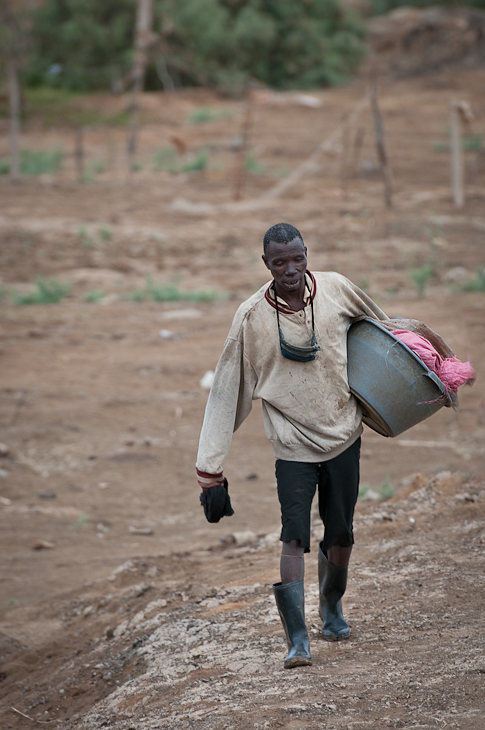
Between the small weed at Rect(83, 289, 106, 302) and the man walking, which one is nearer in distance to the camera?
the man walking

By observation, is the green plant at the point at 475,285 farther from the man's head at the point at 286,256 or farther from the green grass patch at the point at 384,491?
the man's head at the point at 286,256

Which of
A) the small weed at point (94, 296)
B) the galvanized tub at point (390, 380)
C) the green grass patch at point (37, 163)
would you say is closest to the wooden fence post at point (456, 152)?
the small weed at point (94, 296)

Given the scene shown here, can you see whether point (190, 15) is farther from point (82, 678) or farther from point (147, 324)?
point (82, 678)

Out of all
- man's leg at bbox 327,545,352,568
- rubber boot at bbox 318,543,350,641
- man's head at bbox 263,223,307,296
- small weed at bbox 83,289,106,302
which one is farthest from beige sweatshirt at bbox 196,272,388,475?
small weed at bbox 83,289,106,302

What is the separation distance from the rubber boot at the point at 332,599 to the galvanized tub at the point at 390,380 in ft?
1.93

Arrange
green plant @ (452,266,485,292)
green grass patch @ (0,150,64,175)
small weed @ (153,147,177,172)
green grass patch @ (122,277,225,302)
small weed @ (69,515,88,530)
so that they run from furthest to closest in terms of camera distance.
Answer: small weed @ (153,147,177,172)
green grass patch @ (0,150,64,175)
green grass patch @ (122,277,225,302)
green plant @ (452,266,485,292)
small weed @ (69,515,88,530)

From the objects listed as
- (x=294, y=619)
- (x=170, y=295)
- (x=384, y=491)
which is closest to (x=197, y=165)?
(x=170, y=295)

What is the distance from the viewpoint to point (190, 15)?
27.6 metres

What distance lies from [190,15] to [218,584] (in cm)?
2751

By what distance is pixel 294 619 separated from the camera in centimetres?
271

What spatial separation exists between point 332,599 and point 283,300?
119cm

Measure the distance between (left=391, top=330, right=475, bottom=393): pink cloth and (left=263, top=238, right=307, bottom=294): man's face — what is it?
470 millimetres

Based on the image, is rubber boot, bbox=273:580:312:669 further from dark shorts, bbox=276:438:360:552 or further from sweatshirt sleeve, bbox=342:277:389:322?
sweatshirt sleeve, bbox=342:277:389:322

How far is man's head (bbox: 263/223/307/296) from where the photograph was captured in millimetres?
2584
